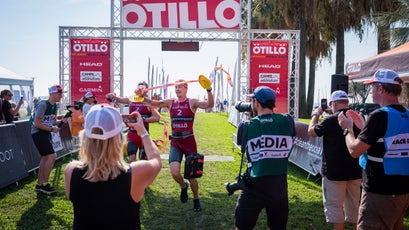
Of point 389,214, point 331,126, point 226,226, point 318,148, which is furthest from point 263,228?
point 318,148

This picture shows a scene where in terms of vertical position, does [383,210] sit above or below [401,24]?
below

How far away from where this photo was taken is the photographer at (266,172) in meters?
3.45

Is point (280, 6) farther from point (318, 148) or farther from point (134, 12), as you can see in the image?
point (318, 148)

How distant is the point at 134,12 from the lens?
11.8 metres

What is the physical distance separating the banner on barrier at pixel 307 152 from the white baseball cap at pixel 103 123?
21.6 feet

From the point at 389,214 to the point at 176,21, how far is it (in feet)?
32.0

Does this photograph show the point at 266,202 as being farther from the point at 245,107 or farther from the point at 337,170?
the point at 337,170

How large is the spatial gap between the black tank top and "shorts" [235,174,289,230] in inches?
60.3

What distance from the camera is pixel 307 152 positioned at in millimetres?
8961

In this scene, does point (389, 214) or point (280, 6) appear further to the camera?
point (280, 6)

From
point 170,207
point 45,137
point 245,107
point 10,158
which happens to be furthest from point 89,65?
point 245,107

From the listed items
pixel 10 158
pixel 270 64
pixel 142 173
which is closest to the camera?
pixel 142 173

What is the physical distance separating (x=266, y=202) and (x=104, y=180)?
179cm

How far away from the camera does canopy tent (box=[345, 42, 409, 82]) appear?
224 inches
